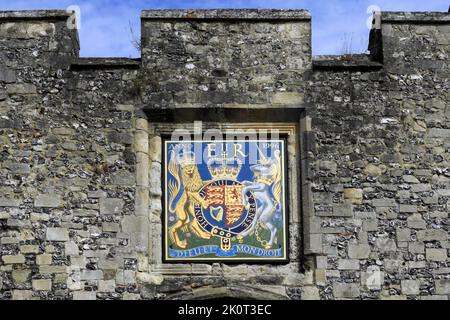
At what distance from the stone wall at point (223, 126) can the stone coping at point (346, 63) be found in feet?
0.08

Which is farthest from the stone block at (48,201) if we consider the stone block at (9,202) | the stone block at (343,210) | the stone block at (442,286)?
the stone block at (442,286)

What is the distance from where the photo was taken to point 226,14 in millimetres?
9633

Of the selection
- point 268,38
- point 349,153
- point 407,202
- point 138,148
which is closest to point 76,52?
point 138,148

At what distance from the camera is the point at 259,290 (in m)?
9.04

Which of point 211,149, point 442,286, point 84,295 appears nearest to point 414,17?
point 211,149

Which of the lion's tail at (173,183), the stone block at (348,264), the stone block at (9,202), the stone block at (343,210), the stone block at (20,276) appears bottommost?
the stone block at (20,276)

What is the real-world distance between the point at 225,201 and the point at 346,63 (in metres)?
1.99

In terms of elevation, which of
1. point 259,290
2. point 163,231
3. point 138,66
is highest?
point 138,66

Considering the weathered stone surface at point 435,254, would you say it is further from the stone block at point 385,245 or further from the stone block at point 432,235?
the stone block at point 385,245

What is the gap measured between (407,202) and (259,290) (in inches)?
70.6


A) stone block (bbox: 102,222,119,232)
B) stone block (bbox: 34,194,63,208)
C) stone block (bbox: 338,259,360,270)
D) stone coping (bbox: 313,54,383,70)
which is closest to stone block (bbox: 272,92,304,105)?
stone coping (bbox: 313,54,383,70)

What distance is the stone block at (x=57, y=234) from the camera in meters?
9.03

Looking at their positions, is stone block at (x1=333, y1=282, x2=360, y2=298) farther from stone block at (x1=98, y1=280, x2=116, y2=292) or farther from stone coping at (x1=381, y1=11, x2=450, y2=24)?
stone coping at (x1=381, y1=11, x2=450, y2=24)

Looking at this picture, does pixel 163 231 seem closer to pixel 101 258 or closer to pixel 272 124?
pixel 101 258
